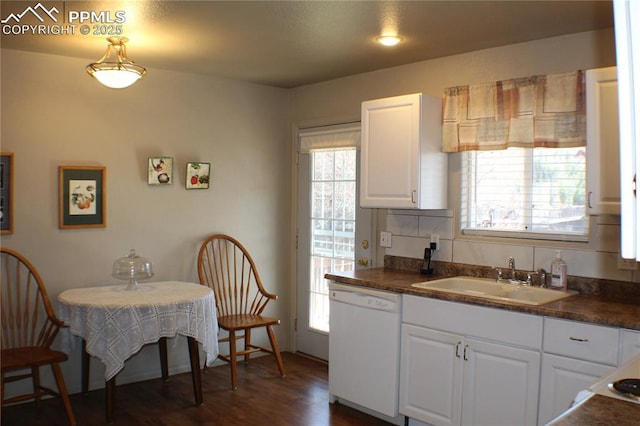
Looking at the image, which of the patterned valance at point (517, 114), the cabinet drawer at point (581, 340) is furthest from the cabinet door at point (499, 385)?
the patterned valance at point (517, 114)

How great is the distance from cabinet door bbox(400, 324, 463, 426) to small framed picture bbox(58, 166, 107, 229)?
2.31 metres

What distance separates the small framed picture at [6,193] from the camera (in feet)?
11.9

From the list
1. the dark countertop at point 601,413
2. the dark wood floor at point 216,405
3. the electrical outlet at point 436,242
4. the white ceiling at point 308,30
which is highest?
the white ceiling at point 308,30

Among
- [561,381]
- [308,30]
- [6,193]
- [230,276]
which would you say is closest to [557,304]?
[561,381]

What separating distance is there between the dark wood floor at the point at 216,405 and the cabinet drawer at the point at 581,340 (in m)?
1.29

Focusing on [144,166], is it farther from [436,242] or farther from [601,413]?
[601,413]

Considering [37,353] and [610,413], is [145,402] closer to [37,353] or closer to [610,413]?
[37,353]

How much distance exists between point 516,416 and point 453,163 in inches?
65.3

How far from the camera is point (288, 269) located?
16.7 feet

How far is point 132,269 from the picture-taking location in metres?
3.80

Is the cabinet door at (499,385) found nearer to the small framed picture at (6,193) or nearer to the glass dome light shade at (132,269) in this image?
the glass dome light shade at (132,269)

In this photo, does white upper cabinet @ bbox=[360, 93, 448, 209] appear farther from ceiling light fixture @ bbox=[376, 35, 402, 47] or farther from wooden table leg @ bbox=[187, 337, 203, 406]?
wooden table leg @ bbox=[187, 337, 203, 406]

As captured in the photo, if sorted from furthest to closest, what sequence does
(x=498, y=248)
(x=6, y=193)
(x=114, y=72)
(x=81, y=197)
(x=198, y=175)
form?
(x=198, y=175) → (x=81, y=197) → (x=6, y=193) → (x=498, y=248) → (x=114, y=72)

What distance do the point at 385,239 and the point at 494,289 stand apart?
1.02 m
